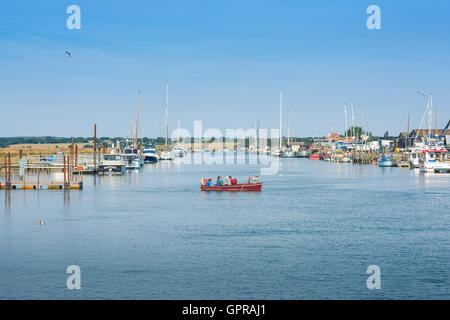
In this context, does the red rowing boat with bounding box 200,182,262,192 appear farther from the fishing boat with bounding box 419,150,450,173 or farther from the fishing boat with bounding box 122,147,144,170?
the fishing boat with bounding box 122,147,144,170

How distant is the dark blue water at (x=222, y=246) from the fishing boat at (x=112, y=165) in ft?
155

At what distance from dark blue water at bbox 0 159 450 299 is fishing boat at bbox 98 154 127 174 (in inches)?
1859

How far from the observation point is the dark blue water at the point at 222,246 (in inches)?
1363

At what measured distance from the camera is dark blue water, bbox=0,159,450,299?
34625mm

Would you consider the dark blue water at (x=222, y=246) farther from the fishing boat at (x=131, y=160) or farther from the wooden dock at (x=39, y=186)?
the fishing boat at (x=131, y=160)

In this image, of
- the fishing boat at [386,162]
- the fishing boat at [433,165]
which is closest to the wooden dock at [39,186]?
the fishing boat at [433,165]

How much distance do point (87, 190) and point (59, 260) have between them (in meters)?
53.8

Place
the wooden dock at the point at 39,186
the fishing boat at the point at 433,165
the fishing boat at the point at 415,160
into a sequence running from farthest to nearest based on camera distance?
the fishing boat at the point at 415,160 < the fishing boat at the point at 433,165 < the wooden dock at the point at 39,186

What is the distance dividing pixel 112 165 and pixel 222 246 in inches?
3565

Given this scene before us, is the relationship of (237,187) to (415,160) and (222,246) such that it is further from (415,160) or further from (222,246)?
(415,160)

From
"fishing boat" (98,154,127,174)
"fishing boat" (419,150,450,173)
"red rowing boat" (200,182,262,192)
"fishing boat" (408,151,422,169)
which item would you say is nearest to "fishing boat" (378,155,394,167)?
"fishing boat" (408,151,422,169)

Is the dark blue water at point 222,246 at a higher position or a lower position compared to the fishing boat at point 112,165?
lower

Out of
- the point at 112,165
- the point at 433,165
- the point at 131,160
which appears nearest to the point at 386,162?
the point at 433,165
